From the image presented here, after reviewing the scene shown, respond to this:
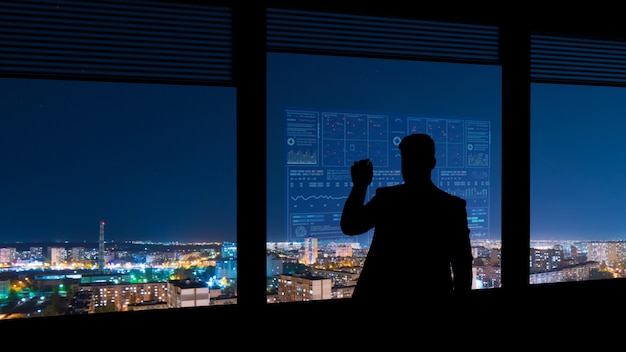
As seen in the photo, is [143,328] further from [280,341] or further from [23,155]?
[23,155]

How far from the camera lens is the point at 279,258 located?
2748mm

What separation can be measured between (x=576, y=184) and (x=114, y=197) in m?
3.03

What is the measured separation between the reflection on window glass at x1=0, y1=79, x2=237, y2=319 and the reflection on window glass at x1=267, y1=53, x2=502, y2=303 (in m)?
0.31

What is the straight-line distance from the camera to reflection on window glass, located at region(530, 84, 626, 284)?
326cm

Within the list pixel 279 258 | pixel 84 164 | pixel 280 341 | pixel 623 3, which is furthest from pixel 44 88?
pixel 623 3

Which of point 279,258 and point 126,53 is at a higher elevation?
point 126,53

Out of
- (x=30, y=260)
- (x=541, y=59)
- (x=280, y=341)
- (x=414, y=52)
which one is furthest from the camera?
(x=541, y=59)

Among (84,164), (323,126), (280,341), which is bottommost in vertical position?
(280,341)

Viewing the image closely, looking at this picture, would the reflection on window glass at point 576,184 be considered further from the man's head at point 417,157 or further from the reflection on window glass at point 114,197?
the reflection on window glass at point 114,197

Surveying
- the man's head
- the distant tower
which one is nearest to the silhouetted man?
the man's head

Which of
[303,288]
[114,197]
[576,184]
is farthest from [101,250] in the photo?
[576,184]

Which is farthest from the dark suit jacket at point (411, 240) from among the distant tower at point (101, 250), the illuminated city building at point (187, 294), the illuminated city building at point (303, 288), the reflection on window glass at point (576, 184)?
the reflection on window glass at point (576, 184)

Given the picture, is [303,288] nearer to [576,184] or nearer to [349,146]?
[349,146]

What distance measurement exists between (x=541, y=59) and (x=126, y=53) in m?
2.69
